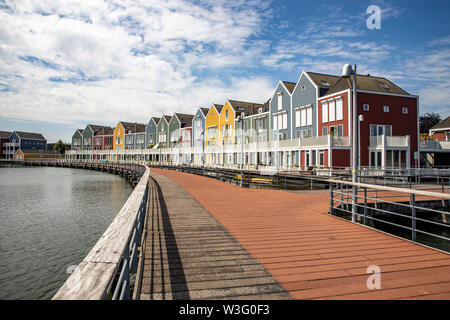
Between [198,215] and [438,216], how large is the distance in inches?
515

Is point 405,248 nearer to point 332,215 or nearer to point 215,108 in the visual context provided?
point 332,215

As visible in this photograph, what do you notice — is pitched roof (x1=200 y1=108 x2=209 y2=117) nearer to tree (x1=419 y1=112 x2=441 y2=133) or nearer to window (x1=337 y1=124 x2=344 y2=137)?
window (x1=337 y1=124 x2=344 y2=137)

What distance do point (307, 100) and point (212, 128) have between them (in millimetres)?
23589

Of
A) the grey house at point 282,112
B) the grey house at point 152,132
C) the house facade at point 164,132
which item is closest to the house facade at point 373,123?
the grey house at point 282,112

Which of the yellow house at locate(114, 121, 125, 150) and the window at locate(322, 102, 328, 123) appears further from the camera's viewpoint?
the yellow house at locate(114, 121, 125, 150)

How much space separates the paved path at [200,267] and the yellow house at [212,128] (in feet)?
148

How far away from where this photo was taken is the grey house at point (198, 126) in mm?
57406

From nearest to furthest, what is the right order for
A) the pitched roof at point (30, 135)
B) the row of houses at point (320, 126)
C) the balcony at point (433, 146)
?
the row of houses at point (320, 126)
the balcony at point (433, 146)
the pitched roof at point (30, 135)

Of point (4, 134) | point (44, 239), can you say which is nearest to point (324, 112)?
point (44, 239)

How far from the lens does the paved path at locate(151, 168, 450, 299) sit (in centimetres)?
400

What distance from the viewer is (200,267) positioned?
4746 mm

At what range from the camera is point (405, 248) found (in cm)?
602

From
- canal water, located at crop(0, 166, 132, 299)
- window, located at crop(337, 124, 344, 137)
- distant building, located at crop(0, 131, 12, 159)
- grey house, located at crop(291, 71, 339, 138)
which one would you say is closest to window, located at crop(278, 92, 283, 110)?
grey house, located at crop(291, 71, 339, 138)

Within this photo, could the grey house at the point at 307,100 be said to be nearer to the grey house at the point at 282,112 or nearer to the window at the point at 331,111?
the grey house at the point at 282,112
